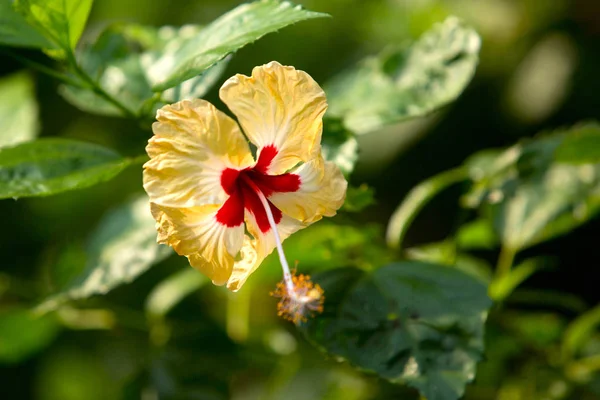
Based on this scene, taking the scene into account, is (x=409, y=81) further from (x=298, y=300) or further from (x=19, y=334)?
(x=19, y=334)

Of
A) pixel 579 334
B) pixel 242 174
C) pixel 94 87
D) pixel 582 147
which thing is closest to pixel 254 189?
pixel 242 174

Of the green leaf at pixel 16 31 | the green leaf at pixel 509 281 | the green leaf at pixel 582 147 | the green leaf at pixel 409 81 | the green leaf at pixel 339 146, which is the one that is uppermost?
the green leaf at pixel 16 31

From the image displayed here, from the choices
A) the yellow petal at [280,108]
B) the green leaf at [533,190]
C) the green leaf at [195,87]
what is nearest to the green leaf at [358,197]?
the yellow petal at [280,108]

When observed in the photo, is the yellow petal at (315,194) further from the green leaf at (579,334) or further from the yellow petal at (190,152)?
the green leaf at (579,334)

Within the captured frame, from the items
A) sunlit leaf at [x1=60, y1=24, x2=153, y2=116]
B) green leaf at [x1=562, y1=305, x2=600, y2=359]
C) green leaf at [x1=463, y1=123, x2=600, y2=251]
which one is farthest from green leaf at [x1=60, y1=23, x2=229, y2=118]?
green leaf at [x1=562, y1=305, x2=600, y2=359]

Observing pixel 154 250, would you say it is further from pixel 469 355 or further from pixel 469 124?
pixel 469 124

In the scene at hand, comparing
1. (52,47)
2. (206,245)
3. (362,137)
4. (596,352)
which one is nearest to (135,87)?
(52,47)
